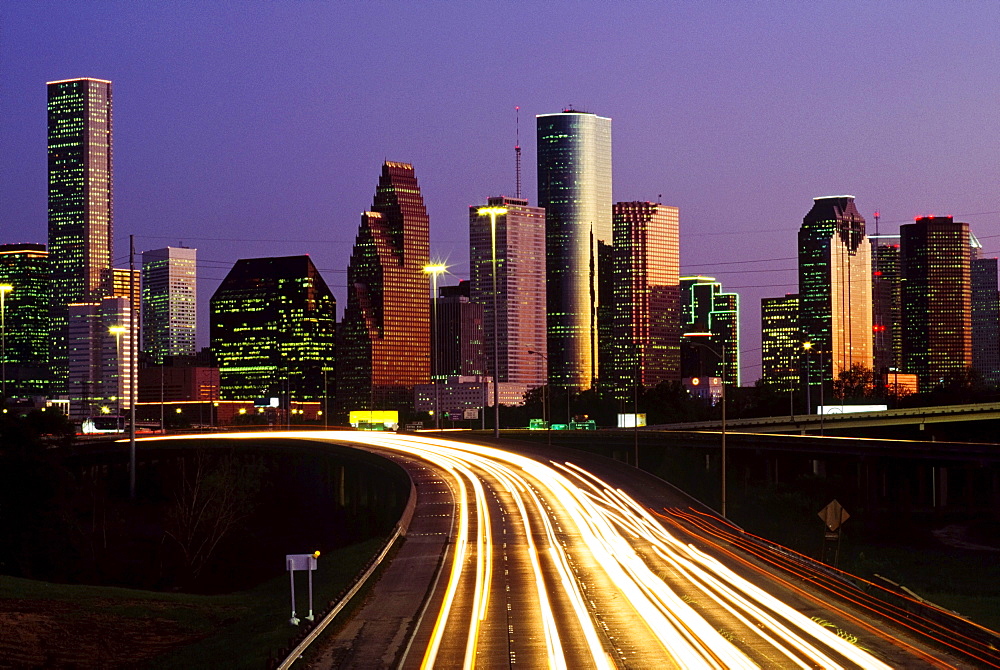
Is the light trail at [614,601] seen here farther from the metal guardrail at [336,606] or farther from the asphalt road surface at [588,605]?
the metal guardrail at [336,606]

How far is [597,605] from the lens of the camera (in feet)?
116

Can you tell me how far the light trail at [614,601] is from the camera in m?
28.0

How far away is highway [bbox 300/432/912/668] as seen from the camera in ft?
91.7

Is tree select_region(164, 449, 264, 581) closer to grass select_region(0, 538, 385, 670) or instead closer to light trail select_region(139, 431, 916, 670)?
light trail select_region(139, 431, 916, 670)

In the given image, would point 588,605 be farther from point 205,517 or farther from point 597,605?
point 205,517

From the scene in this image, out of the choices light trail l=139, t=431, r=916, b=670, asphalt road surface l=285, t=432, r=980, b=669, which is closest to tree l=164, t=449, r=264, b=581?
light trail l=139, t=431, r=916, b=670

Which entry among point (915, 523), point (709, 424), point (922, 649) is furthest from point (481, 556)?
point (709, 424)

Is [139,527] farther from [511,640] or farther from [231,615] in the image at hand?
[511,640]

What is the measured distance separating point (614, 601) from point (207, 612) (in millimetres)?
15335

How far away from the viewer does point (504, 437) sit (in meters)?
126

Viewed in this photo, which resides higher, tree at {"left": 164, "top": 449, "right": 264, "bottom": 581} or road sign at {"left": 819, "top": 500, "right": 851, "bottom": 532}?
road sign at {"left": 819, "top": 500, "right": 851, "bottom": 532}

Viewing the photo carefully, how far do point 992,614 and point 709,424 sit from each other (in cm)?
12114

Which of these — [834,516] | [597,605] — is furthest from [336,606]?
[834,516]

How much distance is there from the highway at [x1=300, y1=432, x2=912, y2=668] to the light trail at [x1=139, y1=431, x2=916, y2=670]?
0.14 ft
